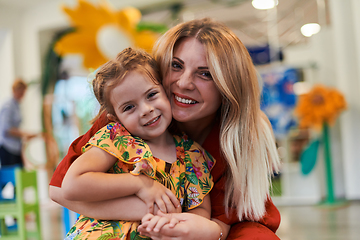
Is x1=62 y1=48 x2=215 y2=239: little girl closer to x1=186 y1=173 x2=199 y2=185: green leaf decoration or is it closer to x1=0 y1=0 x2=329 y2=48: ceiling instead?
x1=186 y1=173 x2=199 y2=185: green leaf decoration

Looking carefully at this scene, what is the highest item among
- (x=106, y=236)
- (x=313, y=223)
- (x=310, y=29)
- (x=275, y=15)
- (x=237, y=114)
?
(x=275, y=15)

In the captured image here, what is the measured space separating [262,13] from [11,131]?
417cm

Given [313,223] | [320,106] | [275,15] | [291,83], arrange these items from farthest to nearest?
1. [275,15]
2. [291,83]
3. [320,106]
4. [313,223]

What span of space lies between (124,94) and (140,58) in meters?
0.16

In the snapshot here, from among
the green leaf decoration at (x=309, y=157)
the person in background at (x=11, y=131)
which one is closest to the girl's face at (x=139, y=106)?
the person in background at (x=11, y=131)

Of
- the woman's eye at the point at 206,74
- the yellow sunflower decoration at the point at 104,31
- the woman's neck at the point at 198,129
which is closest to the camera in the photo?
the woman's eye at the point at 206,74

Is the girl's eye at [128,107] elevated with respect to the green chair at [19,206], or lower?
elevated

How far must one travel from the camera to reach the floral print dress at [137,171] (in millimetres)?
1034

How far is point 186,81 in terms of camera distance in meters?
1.21

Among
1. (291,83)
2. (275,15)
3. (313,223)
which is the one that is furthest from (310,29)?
(313,223)

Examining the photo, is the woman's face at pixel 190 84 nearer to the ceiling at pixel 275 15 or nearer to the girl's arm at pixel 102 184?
the girl's arm at pixel 102 184

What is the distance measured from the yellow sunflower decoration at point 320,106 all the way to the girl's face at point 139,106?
3.80 meters

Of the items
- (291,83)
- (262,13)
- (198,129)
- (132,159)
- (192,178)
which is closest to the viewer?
(132,159)

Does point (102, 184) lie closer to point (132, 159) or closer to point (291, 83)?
point (132, 159)
